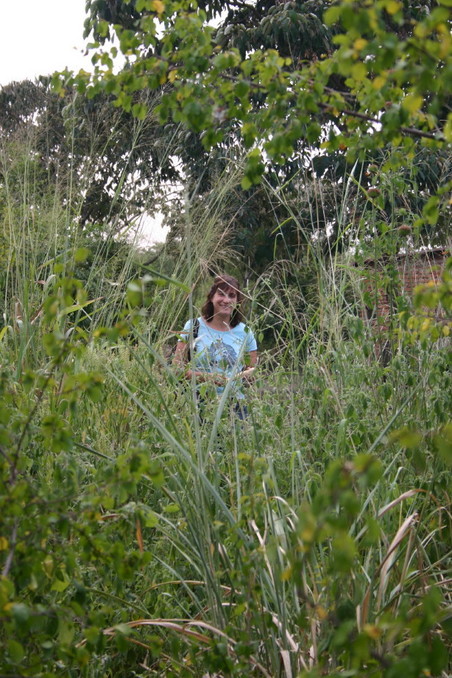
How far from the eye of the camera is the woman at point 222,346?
2.46 m

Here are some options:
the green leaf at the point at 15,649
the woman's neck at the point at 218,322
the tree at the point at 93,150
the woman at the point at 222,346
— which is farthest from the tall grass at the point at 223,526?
the woman's neck at the point at 218,322

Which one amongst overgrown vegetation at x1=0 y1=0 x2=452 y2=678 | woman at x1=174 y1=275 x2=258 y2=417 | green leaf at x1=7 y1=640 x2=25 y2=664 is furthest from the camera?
woman at x1=174 y1=275 x2=258 y2=417

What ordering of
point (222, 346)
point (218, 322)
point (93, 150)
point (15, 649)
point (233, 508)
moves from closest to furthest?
point (15, 649) → point (233, 508) → point (222, 346) → point (93, 150) → point (218, 322)

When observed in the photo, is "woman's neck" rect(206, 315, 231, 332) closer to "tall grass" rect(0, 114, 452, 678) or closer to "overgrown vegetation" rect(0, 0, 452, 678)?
"overgrown vegetation" rect(0, 0, 452, 678)

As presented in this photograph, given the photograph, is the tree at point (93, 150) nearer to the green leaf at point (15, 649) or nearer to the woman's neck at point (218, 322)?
the woman's neck at point (218, 322)

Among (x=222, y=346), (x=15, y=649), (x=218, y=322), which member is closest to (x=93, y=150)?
(x=218, y=322)

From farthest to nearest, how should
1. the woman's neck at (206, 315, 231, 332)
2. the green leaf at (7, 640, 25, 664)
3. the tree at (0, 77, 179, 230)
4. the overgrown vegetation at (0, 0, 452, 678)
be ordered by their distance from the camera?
1. the woman's neck at (206, 315, 231, 332)
2. the tree at (0, 77, 179, 230)
3. the overgrown vegetation at (0, 0, 452, 678)
4. the green leaf at (7, 640, 25, 664)

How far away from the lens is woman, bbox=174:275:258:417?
246 cm

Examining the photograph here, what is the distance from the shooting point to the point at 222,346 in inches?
111

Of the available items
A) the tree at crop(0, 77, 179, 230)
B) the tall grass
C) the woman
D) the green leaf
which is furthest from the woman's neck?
the green leaf

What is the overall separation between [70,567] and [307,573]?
831 mm

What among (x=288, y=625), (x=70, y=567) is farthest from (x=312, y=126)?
(x=288, y=625)

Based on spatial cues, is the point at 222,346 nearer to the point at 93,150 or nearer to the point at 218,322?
the point at 218,322

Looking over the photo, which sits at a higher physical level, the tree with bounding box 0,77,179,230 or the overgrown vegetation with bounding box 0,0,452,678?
the tree with bounding box 0,77,179,230
